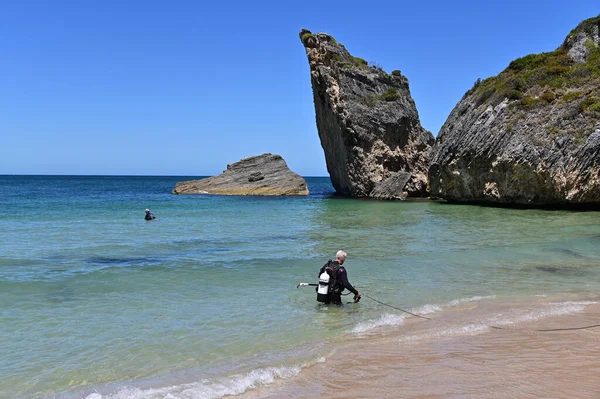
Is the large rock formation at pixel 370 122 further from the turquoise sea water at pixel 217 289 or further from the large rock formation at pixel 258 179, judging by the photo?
the turquoise sea water at pixel 217 289

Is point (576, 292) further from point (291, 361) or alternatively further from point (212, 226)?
point (212, 226)

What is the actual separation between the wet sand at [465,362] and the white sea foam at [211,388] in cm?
22

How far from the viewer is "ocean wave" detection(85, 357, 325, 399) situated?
5.86 metres

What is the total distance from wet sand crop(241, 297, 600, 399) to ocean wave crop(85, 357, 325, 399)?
0.20 meters

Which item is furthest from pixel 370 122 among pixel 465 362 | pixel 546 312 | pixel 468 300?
pixel 465 362

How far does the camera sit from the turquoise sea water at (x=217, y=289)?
22.3 ft

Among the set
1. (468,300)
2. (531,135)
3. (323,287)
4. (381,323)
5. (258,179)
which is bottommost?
(381,323)

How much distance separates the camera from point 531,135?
33281 mm

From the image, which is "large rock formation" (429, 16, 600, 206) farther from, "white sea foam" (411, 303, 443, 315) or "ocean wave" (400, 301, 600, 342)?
"white sea foam" (411, 303, 443, 315)

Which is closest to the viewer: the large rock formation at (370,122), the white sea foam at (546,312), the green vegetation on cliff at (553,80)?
the white sea foam at (546,312)

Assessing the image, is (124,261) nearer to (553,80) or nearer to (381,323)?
(381,323)

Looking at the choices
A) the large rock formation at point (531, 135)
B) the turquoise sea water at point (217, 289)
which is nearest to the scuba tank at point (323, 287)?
the turquoise sea water at point (217, 289)

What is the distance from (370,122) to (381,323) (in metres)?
41.3

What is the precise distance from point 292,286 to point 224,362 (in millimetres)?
5146
